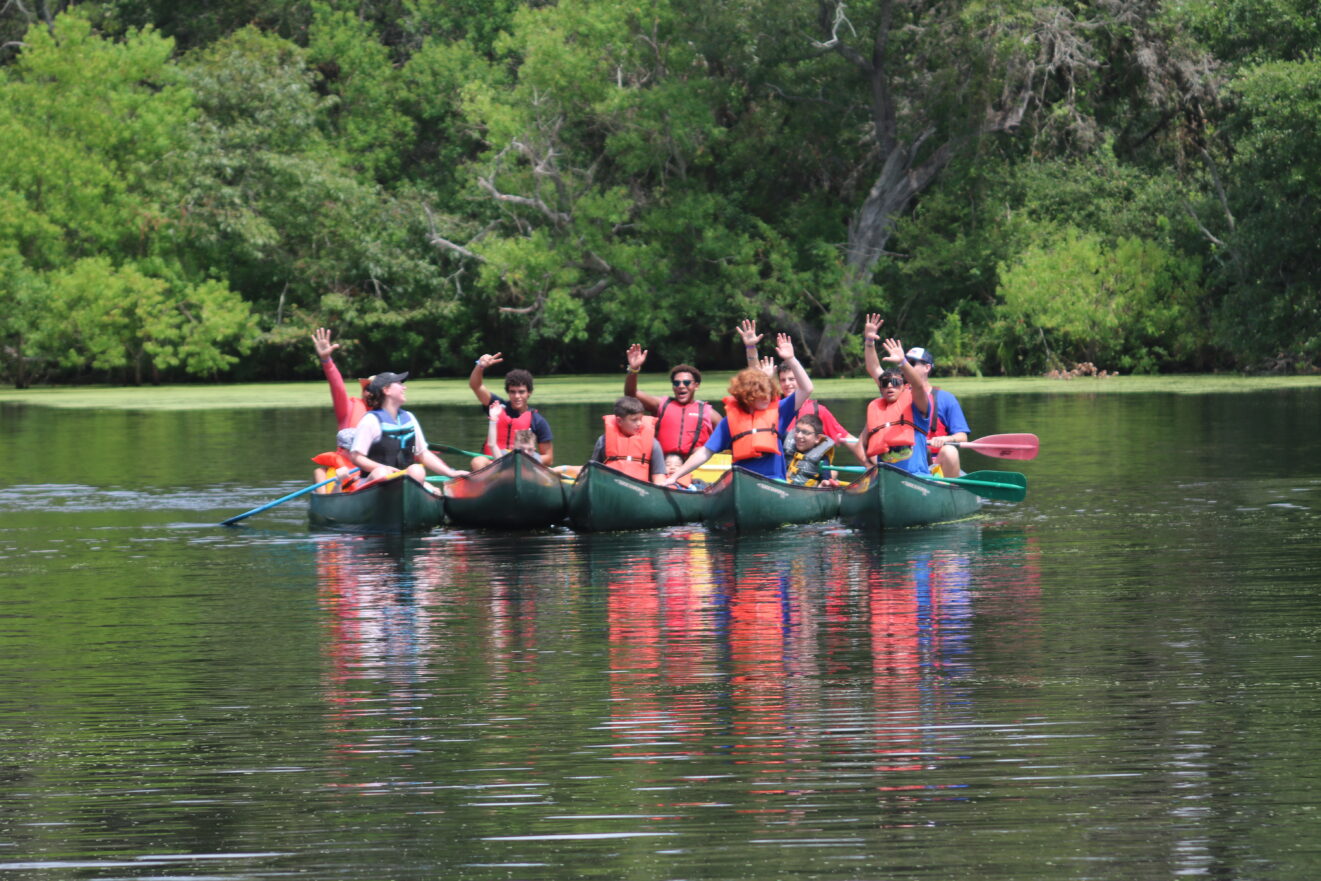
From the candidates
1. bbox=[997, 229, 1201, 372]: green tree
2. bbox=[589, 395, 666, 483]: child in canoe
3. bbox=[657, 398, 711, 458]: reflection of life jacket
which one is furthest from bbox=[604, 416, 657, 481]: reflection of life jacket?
bbox=[997, 229, 1201, 372]: green tree

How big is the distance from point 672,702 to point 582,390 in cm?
3415

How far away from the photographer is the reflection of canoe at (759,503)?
1495 centimetres

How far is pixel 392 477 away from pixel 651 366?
37.8 meters

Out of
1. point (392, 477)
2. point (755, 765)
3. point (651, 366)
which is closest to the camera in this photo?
point (755, 765)

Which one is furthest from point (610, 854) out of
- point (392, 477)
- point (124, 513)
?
point (124, 513)

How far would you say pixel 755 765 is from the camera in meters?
6.71

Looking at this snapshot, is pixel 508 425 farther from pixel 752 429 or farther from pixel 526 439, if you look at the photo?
pixel 752 429

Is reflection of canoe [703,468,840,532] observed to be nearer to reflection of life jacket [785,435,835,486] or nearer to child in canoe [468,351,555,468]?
reflection of life jacket [785,435,835,486]

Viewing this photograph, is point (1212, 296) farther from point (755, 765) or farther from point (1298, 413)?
point (755, 765)

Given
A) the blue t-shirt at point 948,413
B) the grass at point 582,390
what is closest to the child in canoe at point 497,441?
the blue t-shirt at point 948,413

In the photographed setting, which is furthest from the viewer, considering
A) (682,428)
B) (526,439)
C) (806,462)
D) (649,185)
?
(649,185)

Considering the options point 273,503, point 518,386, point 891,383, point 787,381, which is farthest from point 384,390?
point 891,383

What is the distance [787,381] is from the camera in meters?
16.1

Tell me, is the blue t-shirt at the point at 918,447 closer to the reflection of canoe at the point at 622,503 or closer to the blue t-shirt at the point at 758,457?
the blue t-shirt at the point at 758,457
